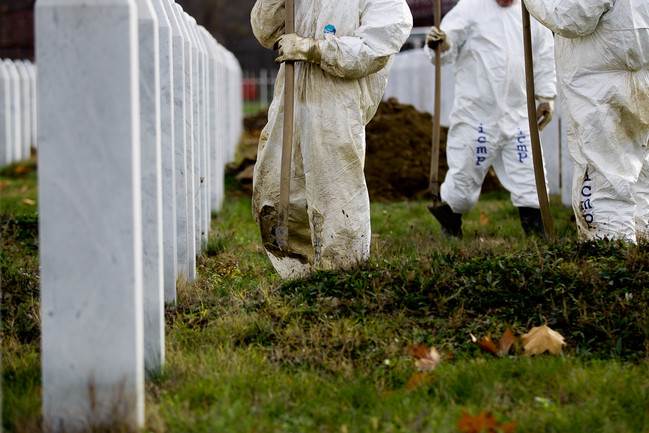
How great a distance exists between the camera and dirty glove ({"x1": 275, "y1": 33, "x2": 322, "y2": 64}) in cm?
589

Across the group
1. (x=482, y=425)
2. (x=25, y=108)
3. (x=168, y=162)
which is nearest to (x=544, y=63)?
(x=168, y=162)

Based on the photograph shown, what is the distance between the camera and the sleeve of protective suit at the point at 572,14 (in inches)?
250

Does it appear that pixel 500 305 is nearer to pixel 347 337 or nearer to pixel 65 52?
pixel 347 337

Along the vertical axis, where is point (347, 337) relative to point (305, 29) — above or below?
below

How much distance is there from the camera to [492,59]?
873cm

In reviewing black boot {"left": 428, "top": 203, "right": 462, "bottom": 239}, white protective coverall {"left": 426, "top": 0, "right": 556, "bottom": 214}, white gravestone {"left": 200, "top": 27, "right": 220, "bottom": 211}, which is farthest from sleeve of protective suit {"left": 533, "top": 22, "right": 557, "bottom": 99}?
white gravestone {"left": 200, "top": 27, "right": 220, "bottom": 211}

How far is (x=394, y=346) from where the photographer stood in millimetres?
4582

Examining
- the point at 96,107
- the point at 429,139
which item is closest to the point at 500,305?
the point at 96,107

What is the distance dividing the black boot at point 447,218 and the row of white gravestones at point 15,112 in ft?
26.5

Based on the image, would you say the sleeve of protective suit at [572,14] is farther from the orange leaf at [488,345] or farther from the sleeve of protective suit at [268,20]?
the orange leaf at [488,345]

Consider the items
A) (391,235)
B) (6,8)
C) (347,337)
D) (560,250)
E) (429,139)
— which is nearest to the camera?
(347,337)

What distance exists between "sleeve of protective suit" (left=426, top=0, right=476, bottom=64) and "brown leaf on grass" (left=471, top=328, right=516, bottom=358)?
14.7ft

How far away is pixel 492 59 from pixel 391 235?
1.64 meters

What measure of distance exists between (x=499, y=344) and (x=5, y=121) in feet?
38.8
